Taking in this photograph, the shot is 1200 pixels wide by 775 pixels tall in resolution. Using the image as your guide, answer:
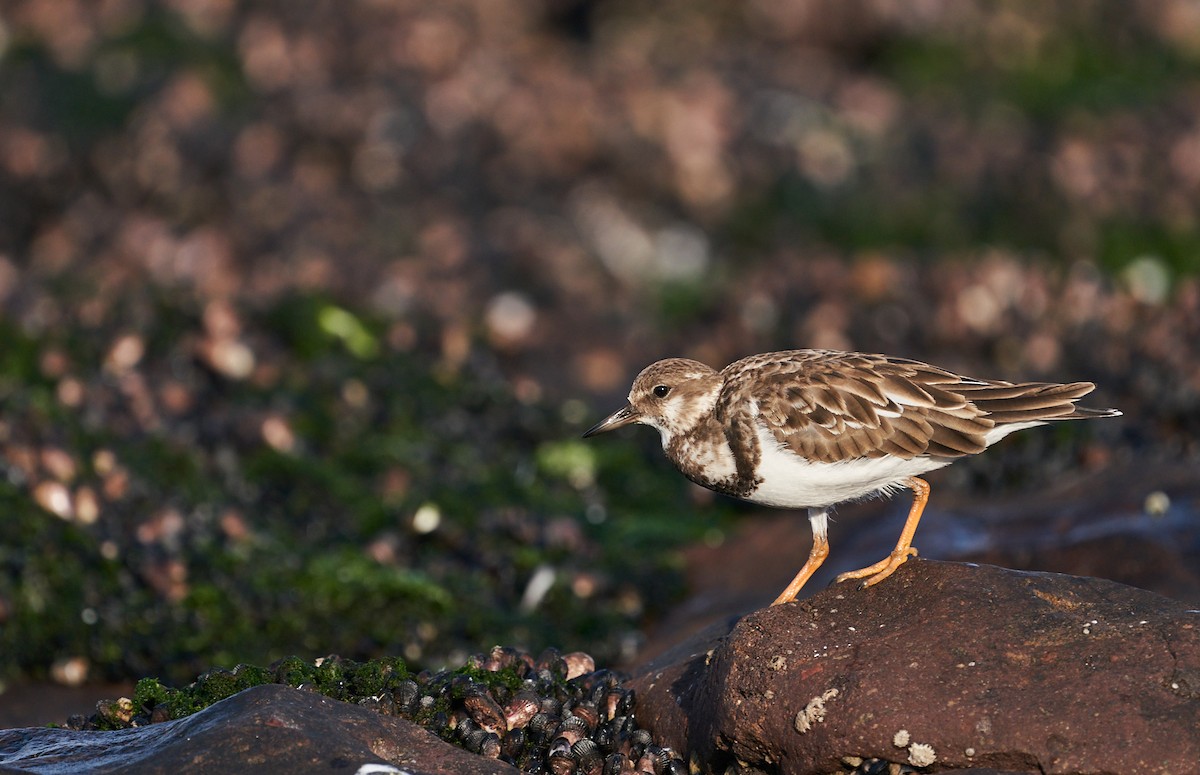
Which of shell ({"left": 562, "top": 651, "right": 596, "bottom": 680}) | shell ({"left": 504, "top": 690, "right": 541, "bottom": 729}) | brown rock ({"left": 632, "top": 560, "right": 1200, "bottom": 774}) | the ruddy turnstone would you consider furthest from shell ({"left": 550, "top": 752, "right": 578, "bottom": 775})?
the ruddy turnstone

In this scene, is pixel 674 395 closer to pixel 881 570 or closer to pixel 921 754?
pixel 881 570

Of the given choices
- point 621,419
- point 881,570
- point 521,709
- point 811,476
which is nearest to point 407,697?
point 521,709

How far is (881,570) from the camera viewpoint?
649 centimetres

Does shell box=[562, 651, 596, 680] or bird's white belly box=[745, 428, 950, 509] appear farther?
shell box=[562, 651, 596, 680]

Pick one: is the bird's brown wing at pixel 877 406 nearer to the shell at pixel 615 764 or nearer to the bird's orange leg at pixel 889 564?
the bird's orange leg at pixel 889 564

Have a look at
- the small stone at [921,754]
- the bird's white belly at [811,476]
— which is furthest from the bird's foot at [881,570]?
the small stone at [921,754]

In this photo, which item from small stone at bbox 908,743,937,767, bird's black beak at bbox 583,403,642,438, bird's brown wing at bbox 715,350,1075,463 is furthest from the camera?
bird's black beak at bbox 583,403,642,438

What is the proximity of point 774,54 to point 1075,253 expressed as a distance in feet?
22.3

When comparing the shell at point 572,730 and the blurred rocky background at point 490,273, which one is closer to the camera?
the shell at point 572,730

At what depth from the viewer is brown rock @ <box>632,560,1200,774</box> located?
5.36 m

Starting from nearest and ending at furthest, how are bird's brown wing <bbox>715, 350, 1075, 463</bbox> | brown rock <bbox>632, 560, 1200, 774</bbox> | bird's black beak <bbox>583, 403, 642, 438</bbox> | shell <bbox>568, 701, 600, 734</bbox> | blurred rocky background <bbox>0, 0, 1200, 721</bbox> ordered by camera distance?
brown rock <bbox>632, 560, 1200, 774</bbox>
shell <bbox>568, 701, 600, 734</bbox>
bird's brown wing <bbox>715, 350, 1075, 463</bbox>
bird's black beak <bbox>583, 403, 642, 438</bbox>
blurred rocky background <bbox>0, 0, 1200, 721</bbox>

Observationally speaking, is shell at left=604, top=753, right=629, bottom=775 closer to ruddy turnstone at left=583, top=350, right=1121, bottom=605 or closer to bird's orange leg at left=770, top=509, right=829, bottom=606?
ruddy turnstone at left=583, top=350, right=1121, bottom=605

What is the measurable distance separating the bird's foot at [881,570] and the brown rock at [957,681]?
5 centimetres

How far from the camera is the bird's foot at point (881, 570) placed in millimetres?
6465
